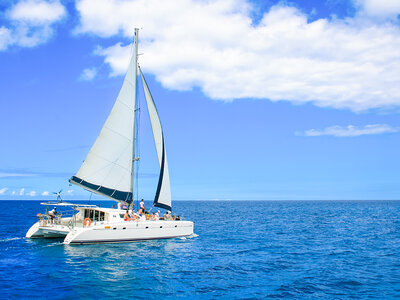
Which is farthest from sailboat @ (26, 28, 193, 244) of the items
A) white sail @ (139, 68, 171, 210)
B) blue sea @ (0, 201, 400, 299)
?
blue sea @ (0, 201, 400, 299)

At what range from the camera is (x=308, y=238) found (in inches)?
1431

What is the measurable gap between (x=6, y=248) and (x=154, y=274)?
45.5 ft

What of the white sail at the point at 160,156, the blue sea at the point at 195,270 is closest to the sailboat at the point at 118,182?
the white sail at the point at 160,156

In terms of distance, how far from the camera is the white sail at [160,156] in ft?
107

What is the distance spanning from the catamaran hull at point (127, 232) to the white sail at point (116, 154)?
334cm

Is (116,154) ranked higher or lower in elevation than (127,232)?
higher

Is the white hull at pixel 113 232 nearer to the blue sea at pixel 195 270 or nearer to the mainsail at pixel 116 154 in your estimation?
the blue sea at pixel 195 270

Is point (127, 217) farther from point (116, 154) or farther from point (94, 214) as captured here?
point (116, 154)

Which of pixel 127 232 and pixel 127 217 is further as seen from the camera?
pixel 127 217

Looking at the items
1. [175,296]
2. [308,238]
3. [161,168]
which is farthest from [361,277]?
[161,168]

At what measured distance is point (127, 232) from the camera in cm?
2841

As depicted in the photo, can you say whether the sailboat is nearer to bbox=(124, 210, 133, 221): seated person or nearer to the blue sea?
bbox=(124, 210, 133, 221): seated person

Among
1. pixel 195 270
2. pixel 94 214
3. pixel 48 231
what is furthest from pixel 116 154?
pixel 195 270

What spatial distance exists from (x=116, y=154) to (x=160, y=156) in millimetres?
4673
